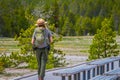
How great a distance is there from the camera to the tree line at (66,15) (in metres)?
80.6

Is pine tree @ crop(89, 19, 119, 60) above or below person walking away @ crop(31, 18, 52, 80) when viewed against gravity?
below

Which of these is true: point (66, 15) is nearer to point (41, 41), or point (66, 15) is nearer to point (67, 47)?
point (67, 47)

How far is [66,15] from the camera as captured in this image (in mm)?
136250

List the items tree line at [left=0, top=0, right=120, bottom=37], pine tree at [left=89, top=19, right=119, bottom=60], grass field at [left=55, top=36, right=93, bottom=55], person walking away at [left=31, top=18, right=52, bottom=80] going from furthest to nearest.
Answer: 1. tree line at [left=0, top=0, right=120, bottom=37]
2. grass field at [left=55, top=36, right=93, bottom=55]
3. pine tree at [left=89, top=19, right=119, bottom=60]
4. person walking away at [left=31, top=18, right=52, bottom=80]

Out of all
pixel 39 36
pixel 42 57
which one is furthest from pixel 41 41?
pixel 42 57

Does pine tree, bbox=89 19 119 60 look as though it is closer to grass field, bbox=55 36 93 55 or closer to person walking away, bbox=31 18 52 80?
person walking away, bbox=31 18 52 80

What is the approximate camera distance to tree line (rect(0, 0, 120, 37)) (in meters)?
80.6

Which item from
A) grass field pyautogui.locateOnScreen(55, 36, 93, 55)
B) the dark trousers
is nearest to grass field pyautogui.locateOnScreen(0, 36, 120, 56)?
grass field pyautogui.locateOnScreen(55, 36, 93, 55)

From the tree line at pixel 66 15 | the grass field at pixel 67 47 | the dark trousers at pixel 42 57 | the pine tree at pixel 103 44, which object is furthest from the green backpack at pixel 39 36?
the tree line at pixel 66 15

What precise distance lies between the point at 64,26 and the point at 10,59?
94893 mm

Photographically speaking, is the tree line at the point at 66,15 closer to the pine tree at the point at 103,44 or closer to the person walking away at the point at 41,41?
the pine tree at the point at 103,44

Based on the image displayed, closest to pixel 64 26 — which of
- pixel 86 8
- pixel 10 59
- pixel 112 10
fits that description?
pixel 112 10

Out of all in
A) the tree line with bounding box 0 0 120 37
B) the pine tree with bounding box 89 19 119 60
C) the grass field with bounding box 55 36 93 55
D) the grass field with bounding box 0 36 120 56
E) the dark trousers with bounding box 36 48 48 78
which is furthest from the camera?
the tree line with bounding box 0 0 120 37

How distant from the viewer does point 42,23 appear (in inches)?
424
